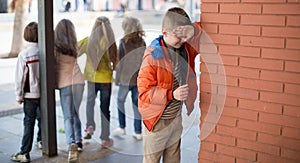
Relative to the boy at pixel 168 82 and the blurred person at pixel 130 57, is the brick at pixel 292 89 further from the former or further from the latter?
the blurred person at pixel 130 57

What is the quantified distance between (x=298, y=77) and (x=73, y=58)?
8.51ft

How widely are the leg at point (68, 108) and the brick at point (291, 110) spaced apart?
8.32ft

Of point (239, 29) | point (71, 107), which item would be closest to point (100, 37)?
point (71, 107)

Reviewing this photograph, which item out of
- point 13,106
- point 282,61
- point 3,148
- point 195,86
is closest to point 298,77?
point 282,61

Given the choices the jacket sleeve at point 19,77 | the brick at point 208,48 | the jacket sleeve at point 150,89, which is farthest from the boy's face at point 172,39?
the jacket sleeve at point 19,77

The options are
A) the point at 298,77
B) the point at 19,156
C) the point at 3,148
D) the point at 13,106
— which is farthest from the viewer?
the point at 13,106

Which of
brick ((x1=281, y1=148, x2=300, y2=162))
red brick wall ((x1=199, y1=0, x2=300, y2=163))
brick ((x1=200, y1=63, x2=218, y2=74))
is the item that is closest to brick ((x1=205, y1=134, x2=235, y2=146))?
red brick wall ((x1=199, y1=0, x2=300, y2=163))

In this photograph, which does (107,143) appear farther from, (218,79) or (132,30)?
(218,79)

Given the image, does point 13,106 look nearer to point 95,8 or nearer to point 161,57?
point 161,57

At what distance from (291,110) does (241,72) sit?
38 centimetres

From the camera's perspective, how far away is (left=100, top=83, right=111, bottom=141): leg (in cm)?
467

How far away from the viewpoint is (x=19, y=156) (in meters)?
4.30

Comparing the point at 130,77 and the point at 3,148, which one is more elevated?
the point at 130,77

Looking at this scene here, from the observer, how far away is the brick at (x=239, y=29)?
8.66 feet
